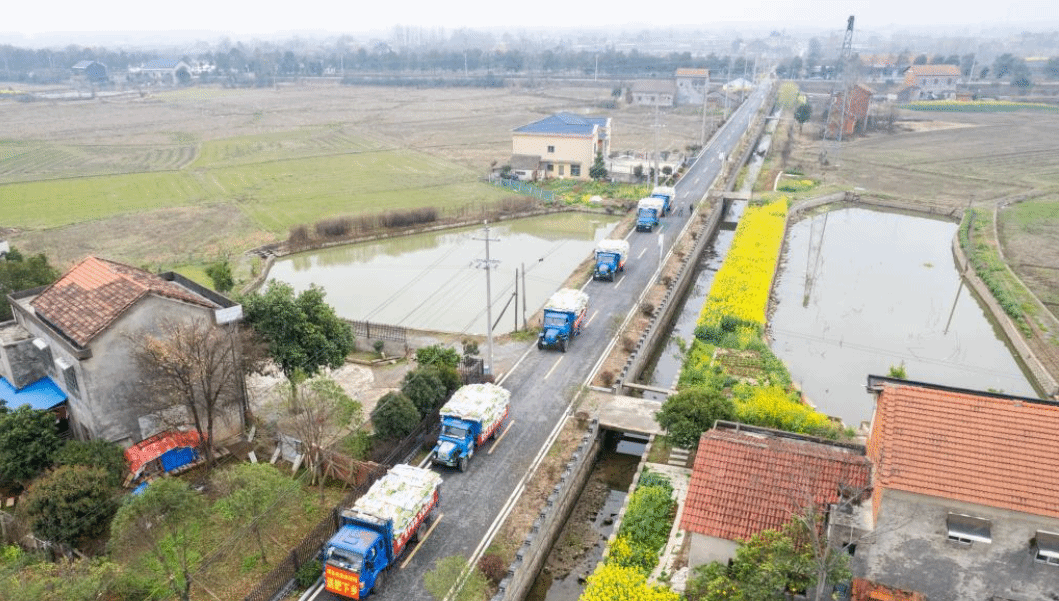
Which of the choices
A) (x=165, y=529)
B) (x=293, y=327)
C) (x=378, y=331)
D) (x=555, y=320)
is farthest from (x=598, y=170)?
(x=165, y=529)

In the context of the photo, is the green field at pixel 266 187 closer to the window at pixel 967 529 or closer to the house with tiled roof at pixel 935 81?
the window at pixel 967 529

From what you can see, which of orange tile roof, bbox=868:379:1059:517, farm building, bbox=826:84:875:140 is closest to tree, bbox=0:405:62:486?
orange tile roof, bbox=868:379:1059:517

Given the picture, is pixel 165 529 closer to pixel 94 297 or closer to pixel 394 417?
pixel 394 417

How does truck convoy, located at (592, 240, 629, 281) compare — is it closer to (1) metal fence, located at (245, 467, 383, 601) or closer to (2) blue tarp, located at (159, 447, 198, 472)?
(1) metal fence, located at (245, 467, 383, 601)

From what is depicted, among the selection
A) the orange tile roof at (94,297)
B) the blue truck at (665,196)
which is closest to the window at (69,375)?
the orange tile roof at (94,297)

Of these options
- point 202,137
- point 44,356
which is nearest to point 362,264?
point 44,356

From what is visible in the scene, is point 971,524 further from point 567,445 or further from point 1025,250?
point 1025,250

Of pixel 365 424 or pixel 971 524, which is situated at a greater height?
pixel 971 524
